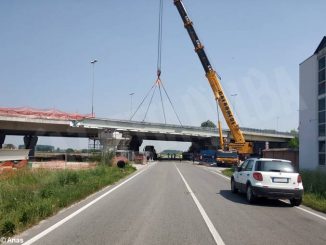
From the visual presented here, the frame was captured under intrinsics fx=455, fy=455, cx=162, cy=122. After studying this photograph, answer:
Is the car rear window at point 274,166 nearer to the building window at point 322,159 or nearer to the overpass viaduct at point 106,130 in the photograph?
the building window at point 322,159

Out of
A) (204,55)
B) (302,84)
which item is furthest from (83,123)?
(302,84)

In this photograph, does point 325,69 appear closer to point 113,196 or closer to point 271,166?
point 271,166

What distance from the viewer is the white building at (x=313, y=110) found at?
96.8 feet

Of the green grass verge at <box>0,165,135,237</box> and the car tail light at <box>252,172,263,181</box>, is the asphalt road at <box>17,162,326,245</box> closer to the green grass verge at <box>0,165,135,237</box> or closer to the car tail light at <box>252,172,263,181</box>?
the green grass verge at <box>0,165,135,237</box>

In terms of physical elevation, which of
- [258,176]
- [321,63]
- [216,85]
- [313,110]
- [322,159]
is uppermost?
[216,85]

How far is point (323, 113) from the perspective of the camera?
29359 millimetres

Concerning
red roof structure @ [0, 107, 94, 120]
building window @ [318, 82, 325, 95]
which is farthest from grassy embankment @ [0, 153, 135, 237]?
red roof structure @ [0, 107, 94, 120]

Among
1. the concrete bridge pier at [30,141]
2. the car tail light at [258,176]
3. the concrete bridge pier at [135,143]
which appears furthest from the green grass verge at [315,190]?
the concrete bridge pier at [135,143]

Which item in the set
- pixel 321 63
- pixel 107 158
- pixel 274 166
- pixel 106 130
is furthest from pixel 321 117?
pixel 106 130

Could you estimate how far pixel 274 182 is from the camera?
50.3 feet

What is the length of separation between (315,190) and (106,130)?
45672 millimetres

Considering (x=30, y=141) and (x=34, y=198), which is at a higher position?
(x=30, y=141)

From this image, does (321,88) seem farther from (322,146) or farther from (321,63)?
(322,146)

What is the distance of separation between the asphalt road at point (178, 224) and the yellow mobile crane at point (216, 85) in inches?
1340
